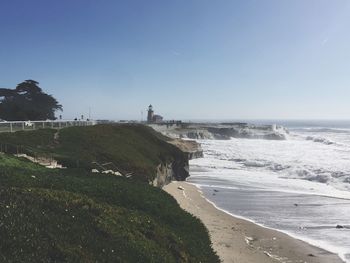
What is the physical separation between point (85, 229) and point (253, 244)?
32.2 ft

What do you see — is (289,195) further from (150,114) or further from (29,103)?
(150,114)

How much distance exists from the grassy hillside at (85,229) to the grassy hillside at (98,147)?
9.42 m

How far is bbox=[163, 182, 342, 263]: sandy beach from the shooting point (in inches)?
618

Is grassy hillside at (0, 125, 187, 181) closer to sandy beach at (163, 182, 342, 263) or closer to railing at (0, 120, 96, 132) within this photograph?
railing at (0, 120, 96, 132)

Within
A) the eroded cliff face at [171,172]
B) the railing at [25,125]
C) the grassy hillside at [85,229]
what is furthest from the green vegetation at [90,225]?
the railing at [25,125]

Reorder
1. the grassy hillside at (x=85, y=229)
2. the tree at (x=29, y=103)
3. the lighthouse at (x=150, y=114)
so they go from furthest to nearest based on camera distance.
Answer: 1. the lighthouse at (x=150, y=114)
2. the tree at (x=29, y=103)
3. the grassy hillside at (x=85, y=229)

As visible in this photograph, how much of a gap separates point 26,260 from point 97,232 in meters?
2.24

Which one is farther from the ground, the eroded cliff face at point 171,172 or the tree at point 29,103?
the tree at point 29,103

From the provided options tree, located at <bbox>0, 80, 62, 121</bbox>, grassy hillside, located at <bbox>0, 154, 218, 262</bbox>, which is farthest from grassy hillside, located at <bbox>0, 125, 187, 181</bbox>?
tree, located at <bbox>0, 80, 62, 121</bbox>

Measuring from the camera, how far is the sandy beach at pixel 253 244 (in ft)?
51.5

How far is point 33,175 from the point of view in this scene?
14.9 metres

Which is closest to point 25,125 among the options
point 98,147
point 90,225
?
point 98,147

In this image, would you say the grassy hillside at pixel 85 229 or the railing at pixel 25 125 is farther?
the railing at pixel 25 125

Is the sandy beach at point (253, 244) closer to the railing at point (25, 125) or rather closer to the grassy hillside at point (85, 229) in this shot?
the grassy hillside at point (85, 229)
